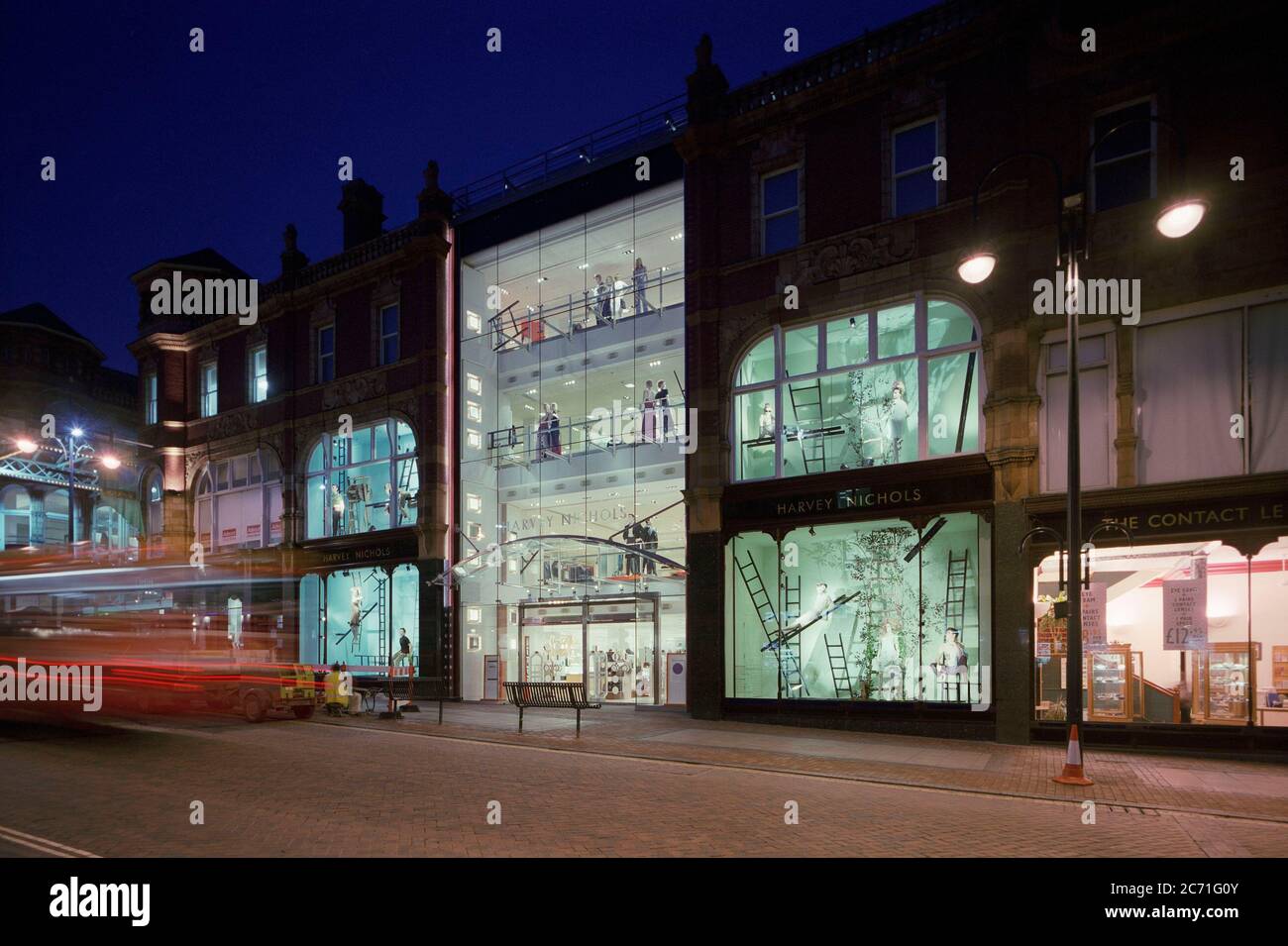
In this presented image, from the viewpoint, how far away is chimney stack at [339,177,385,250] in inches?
1239

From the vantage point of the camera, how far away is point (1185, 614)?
14.6 m

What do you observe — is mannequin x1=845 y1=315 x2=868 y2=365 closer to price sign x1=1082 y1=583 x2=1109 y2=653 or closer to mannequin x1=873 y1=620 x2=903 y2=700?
mannequin x1=873 y1=620 x2=903 y2=700

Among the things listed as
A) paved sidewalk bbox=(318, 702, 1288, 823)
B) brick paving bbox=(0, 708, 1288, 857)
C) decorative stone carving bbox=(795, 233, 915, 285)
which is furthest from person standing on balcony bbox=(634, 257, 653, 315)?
brick paving bbox=(0, 708, 1288, 857)

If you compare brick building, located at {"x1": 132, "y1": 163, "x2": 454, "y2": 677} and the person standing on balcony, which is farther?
brick building, located at {"x1": 132, "y1": 163, "x2": 454, "y2": 677}

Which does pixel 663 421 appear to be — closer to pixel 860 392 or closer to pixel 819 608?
pixel 860 392

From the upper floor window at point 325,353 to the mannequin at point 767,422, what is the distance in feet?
57.7

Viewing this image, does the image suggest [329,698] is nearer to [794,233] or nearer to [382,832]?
[382,832]

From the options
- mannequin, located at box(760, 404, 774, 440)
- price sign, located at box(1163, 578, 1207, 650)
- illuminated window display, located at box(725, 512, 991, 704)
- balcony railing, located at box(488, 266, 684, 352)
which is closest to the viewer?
price sign, located at box(1163, 578, 1207, 650)

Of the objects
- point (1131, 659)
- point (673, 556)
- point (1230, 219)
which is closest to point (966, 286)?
point (1230, 219)

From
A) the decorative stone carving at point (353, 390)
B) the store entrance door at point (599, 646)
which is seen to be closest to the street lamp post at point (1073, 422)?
the store entrance door at point (599, 646)

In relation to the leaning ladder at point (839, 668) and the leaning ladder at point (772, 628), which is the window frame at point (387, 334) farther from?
the leaning ladder at point (839, 668)

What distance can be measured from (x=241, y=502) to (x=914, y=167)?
2728 cm

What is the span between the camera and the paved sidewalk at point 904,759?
10.9 meters

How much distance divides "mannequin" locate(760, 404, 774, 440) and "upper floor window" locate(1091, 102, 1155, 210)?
795cm
